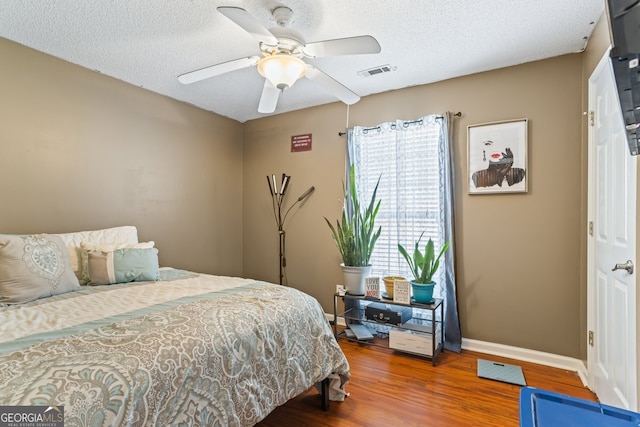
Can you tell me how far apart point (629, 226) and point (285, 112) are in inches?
126

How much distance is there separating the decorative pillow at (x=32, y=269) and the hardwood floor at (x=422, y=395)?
1.44 m

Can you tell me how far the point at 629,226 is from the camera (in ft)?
5.06

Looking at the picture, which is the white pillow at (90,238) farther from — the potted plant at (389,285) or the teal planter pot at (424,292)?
the teal planter pot at (424,292)

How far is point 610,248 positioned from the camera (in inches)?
71.4

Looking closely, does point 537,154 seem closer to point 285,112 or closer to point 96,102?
point 285,112

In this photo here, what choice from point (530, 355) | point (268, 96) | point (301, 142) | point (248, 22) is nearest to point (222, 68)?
point (268, 96)

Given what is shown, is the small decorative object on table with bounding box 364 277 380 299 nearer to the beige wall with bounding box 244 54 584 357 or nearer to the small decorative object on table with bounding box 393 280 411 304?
the small decorative object on table with bounding box 393 280 411 304

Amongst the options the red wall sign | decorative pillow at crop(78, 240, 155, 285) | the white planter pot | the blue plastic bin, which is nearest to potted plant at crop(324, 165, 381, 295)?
the white planter pot

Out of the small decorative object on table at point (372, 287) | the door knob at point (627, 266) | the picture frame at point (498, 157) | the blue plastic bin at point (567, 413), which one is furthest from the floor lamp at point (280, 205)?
the blue plastic bin at point (567, 413)

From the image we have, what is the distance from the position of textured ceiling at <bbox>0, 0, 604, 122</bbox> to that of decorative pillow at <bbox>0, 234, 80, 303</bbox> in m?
1.38

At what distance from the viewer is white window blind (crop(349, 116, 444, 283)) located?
2959 millimetres

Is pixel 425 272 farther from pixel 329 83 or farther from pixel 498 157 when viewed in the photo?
pixel 329 83

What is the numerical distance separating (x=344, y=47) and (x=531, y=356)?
266 centimetres

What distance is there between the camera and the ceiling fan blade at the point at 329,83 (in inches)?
78.2
